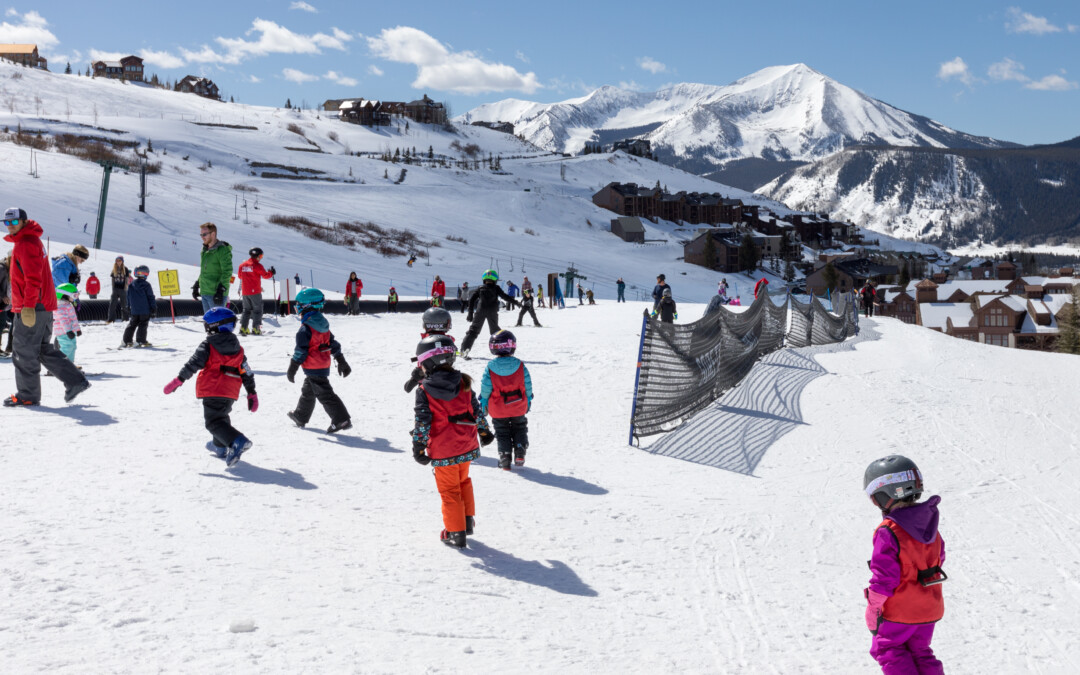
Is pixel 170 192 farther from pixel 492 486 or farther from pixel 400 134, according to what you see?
pixel 400 134

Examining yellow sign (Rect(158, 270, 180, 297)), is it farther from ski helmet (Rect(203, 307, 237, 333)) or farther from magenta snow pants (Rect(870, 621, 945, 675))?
magenta snow pants (Rect(870, 621, 945, 675))

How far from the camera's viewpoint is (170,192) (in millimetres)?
52969

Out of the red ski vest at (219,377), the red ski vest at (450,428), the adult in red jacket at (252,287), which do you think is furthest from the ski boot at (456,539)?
the adult in red jacket at (252,287)

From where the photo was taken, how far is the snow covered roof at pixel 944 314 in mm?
79000

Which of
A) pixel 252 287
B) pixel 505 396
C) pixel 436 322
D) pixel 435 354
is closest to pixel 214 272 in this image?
pixel 252 287

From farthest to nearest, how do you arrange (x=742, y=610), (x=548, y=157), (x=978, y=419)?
1. (x=548, y=157)
2. (x=978, y=419)
3. (x=742, y=610)

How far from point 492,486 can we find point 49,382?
651 cm

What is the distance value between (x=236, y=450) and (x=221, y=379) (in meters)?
0.60

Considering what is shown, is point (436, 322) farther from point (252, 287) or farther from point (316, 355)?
point (252, 287)

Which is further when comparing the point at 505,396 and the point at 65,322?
the point at 65,322

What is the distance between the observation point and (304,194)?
69.1 m

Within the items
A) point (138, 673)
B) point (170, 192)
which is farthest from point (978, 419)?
point (170, 192)

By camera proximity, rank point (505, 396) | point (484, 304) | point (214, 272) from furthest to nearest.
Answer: point (484, 304) → point (214, 272) → point (505, 396)

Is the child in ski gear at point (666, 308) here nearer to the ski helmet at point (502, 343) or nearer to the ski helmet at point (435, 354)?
the ski helmet at point (502, 343)
